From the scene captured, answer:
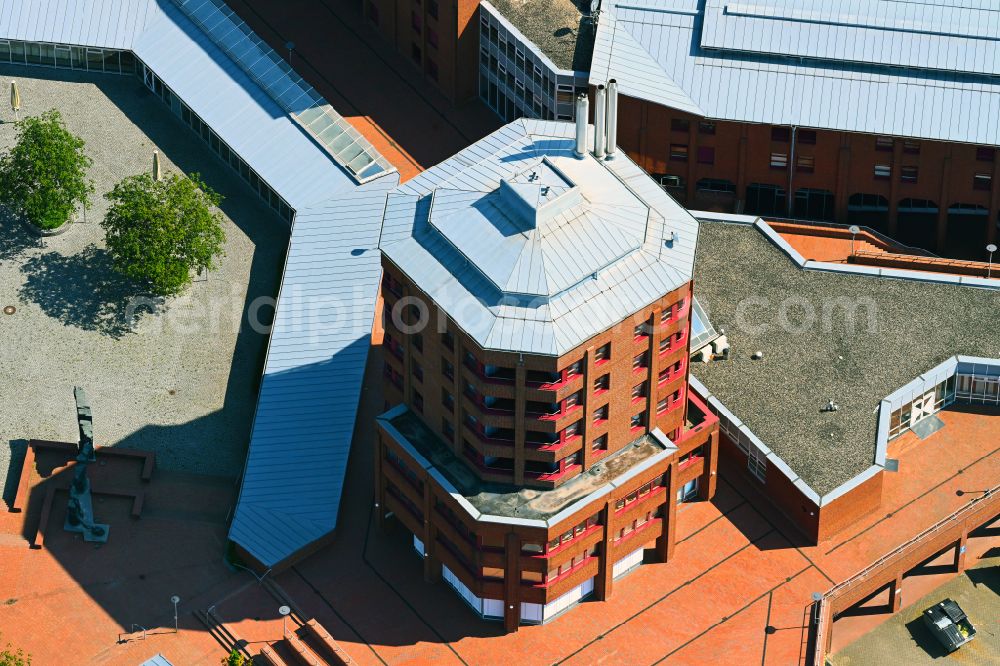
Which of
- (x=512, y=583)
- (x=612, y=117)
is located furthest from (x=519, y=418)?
(x=612, y=117)

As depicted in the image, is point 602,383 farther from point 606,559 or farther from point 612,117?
point 612,117

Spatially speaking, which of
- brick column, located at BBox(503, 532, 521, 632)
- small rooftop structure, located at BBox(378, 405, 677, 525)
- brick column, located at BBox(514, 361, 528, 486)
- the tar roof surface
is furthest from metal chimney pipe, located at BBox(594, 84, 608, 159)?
brick column, located at BBox(503, 532, 521, 632)

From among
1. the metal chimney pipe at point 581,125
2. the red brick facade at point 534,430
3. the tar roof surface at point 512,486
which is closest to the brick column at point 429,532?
the red brick facade at point 534,430

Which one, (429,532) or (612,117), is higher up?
(612,117)

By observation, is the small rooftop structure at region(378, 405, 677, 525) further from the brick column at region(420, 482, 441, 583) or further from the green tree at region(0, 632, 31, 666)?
the green tree at region(0, 632, 31, 666)

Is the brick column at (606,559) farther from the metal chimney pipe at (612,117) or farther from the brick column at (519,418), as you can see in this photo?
the metal chimney pipe at (612,117)

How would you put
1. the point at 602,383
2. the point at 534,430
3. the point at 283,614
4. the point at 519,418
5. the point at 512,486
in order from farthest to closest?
the point at 283,614
the point at 512,486
the point at 602,383
the point at 534,430
the point at 519,418

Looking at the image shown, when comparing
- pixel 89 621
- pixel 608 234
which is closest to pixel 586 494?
pixel 608 234
